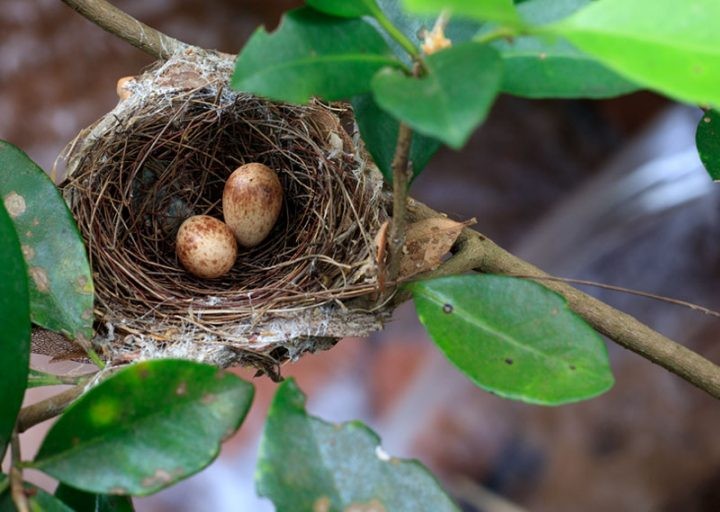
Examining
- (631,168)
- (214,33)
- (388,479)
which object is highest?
(388,479)

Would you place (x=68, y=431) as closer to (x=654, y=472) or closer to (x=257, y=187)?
(x=257, y=187)

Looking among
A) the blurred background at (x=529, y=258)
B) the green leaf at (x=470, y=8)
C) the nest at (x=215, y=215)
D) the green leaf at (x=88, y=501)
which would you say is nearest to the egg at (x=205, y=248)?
the nest at (x=215, y=215)

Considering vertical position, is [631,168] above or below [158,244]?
below

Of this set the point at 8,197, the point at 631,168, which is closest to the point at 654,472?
the point at 631,168

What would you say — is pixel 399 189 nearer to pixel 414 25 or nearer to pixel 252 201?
pixel 414 25

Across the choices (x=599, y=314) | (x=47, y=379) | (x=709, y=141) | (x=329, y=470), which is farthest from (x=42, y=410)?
(x=709, y=141)

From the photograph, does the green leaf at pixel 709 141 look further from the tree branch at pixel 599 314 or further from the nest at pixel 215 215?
the nest at pixel 215 215

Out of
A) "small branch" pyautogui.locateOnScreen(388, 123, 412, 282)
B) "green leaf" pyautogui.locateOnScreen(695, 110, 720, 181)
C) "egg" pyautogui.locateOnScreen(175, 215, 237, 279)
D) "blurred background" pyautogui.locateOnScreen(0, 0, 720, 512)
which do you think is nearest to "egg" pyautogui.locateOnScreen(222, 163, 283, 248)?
"egg" pyautogui.locateOnScreen(175, 215, 237, 279)
